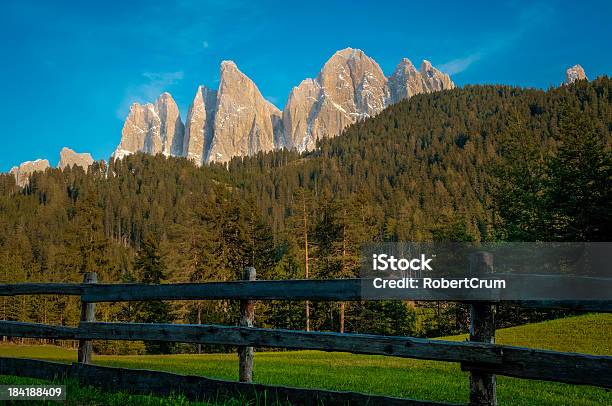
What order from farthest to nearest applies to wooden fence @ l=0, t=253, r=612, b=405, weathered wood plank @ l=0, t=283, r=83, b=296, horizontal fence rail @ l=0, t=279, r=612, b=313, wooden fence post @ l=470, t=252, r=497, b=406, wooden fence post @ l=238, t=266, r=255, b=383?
weathered wood plank @ l=0, t=283, r=83, b=296
wooden fence post @ l=238, t=266, r=255, b=383
horizontal fence rail @ l=0, t=279, r=612, b=313
wooden fence post @ l=470, t=252, r=497, b=406
wooden fence @ l=0, t=253, r=612, b=405

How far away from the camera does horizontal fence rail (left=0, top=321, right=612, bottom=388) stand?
16.5 ft

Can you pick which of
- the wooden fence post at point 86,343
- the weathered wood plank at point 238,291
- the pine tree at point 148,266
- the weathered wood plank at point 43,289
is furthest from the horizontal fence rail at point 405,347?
the pine tree at point 148,266

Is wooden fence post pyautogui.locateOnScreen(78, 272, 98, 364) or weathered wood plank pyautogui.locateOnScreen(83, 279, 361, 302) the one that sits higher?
weathered wood plank pyautogui.locateOnScreen(83, 279, 361, 302)

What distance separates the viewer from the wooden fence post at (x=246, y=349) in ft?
22.9

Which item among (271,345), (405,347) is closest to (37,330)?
(271,345)

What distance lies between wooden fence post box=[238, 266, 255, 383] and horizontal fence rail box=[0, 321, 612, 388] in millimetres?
257

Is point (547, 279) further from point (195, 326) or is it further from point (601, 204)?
point (601, 204)

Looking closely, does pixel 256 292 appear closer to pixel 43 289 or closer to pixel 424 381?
pixel 43 289

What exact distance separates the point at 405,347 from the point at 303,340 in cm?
141

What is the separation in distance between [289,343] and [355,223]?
5168 cm

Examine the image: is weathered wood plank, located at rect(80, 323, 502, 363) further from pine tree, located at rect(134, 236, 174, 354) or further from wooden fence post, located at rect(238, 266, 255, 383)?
pine tree, located at rect(134, 236, 174, 354)

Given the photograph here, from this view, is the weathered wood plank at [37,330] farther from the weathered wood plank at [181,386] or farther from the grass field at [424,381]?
the grass field at [424,381]

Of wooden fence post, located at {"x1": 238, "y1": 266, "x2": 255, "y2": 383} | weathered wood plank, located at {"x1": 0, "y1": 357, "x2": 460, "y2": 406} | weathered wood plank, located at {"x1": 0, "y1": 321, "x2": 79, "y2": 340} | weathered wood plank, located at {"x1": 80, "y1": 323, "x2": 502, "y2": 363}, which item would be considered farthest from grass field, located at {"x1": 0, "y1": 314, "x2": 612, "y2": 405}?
wooden fence post, located at {"x1": 238, "y1": 266, "x2": 255, "y2": 383}

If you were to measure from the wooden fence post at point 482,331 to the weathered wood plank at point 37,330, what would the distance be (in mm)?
6508
